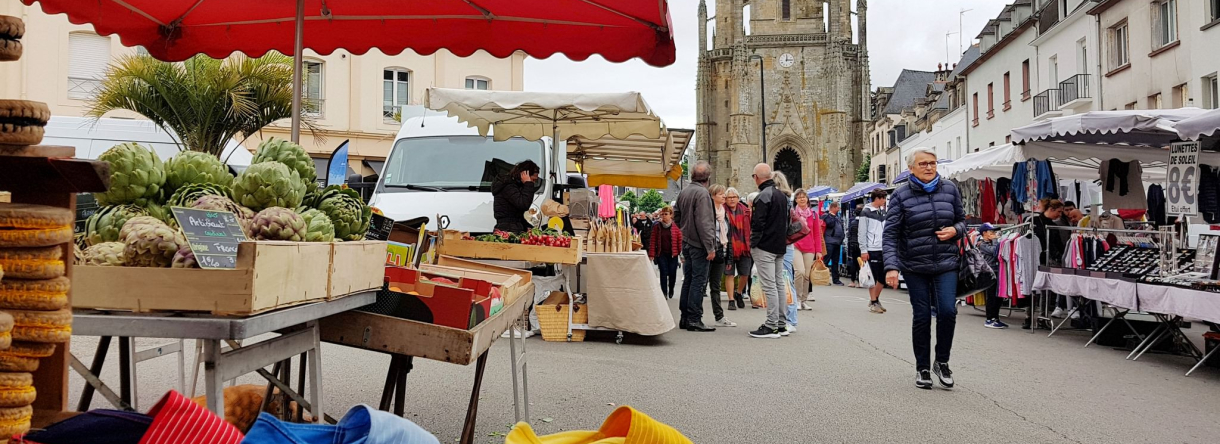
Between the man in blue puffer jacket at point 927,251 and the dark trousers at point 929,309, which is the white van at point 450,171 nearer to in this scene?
the man in blue puffer jacket at point 927,251

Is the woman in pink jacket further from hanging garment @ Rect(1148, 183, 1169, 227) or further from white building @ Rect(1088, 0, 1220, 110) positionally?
white building @ Rect(1088, 0, 1220, 110)

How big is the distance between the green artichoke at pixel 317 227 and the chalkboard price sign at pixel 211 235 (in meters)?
0.22

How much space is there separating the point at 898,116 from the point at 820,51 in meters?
10.8

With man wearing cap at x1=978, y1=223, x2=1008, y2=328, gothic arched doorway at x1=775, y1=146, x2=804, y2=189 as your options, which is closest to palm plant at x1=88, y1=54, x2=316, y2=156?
man wearing cap at x1=978, y1=223, x2=1008, y2=328

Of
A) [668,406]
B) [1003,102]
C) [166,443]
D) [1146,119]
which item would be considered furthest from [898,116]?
[166,443]

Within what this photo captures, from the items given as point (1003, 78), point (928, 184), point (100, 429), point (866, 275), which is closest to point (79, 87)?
point (866, 275)

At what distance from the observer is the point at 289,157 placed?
2971 mm

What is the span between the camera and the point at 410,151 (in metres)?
10.4

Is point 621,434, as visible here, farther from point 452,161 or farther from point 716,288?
point 716,288

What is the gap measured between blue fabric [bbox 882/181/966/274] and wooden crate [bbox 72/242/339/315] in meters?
5.27

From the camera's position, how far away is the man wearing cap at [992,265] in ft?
35.6

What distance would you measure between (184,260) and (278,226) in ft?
1.05

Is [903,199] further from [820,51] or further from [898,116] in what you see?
[820,51]

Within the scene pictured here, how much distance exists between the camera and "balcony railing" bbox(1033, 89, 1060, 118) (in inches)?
1109
